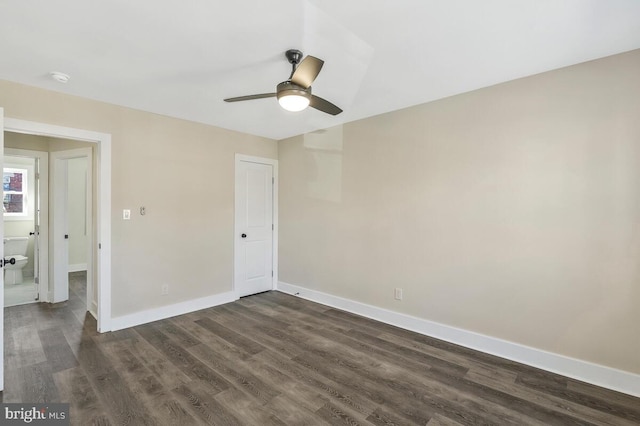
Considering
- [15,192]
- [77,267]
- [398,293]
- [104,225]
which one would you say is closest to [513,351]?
[398,293]

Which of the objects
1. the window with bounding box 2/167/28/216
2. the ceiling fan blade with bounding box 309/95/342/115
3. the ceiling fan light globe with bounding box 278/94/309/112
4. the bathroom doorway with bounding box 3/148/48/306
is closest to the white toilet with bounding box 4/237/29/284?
the bathroom doorway with bounding box 3/148/48/306

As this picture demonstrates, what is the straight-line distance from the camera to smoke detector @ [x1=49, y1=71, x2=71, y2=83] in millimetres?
2539

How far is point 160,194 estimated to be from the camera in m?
3.67

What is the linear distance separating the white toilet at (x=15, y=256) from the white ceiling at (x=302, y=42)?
149 inches

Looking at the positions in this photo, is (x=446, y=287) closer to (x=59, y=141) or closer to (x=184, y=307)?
(x=184, y=307)

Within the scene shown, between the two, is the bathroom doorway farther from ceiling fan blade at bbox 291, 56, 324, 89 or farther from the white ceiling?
ceiling fan blade at bbox 291, 56, 324, 89

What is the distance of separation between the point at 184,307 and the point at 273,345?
163cm

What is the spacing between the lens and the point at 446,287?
312cm

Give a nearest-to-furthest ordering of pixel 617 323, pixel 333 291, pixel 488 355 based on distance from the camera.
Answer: pixel 617 323 → pixel 488 355 → pixel 333 291

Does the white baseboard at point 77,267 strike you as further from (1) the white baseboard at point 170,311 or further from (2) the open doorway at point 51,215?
(1) the white baseboard at point 170,311

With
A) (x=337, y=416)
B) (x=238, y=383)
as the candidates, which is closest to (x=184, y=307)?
(x=238, y=383)

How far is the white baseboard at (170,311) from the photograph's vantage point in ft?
11.0

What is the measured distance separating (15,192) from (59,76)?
A: 184 inches

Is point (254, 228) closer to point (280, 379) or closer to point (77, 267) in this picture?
point (280, 379)
